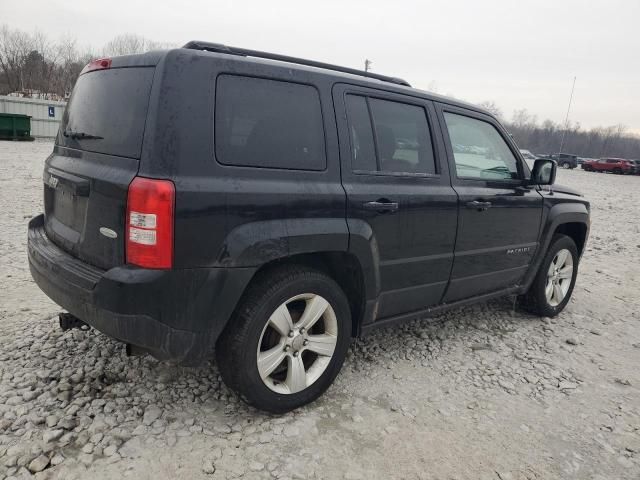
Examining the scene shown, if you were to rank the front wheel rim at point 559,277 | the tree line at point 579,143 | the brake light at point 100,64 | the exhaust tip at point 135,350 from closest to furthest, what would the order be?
the exhaust tip at point 135,350 → the brake light at point 100,64 → the front wheel rim at point 559,277 → the tree line at point 579,143

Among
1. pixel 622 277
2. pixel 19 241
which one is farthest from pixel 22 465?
pixel 622 277

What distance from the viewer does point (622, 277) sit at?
6.50 meters

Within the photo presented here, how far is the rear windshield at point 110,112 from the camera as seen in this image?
2.33m

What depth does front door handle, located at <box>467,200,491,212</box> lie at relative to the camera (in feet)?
11.5

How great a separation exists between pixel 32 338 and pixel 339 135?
2.55 meters

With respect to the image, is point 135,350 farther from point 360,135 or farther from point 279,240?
point 360,135

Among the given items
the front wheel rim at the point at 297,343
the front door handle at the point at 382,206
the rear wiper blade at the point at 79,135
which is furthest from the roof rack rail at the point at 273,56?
the front wheel rim at the point at 297,343

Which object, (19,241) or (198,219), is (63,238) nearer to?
(198,219)

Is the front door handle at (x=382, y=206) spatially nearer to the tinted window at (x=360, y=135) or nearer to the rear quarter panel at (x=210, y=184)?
the tinted window at (x=360, y=135)

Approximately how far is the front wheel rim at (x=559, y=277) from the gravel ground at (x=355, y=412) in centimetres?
61

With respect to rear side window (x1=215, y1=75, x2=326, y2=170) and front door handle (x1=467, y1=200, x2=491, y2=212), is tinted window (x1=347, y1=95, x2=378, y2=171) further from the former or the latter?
front door handle (x1=467, y1=200, x2=491, y2=212)

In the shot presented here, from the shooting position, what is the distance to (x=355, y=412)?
2871 mm

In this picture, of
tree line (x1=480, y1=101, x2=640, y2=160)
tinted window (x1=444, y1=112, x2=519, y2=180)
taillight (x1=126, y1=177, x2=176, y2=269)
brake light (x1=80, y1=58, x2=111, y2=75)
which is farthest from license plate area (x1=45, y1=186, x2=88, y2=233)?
tree line (x1=480, y1=101, x2=640, y2=160)

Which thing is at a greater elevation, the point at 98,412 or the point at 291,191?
the point at 291,191
